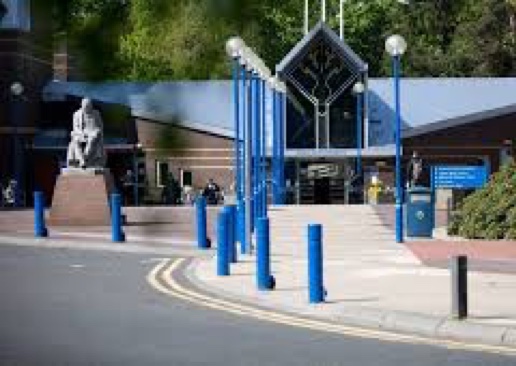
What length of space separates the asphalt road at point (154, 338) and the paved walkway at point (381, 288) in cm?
85

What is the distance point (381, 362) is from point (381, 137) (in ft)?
129

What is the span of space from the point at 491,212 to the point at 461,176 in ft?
13.4

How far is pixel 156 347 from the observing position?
10.3 m

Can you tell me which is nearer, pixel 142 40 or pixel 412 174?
pixel 142 40

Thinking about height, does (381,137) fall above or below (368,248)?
above

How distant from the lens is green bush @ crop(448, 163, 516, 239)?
23.1m

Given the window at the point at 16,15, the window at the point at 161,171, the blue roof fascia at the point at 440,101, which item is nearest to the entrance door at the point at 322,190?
the blue roof fascia at the point at 440,101

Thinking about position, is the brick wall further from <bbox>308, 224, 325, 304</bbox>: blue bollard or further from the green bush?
the green bush

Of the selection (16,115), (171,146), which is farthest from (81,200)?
(171,146)

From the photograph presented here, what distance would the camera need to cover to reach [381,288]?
14.6 metres

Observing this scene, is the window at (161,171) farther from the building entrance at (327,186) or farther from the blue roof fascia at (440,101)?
the blue roof fascia at (440,101)

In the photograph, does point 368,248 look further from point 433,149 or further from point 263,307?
point 433,149

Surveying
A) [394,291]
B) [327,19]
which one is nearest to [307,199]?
[394,291]

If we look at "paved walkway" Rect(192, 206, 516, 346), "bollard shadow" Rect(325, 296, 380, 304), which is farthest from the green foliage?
"bollard shadow" Rect(325, 296, 380, 304)
